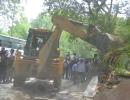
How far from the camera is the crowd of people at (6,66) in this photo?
65.1ft

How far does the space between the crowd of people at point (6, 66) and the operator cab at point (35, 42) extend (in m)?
1.09

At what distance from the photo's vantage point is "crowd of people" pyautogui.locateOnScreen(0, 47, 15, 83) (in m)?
19.8

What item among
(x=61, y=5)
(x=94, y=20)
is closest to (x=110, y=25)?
(x=94, y=20)

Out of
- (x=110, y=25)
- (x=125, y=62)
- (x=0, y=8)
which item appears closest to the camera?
(x=125, y=62)

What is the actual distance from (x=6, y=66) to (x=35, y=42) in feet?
6.44

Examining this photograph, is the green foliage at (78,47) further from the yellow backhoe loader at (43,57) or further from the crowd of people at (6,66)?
the crowd of people at (6,66)

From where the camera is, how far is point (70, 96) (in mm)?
17094

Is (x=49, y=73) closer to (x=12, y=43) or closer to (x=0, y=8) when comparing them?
(x=0, y=8)

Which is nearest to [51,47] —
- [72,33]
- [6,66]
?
[72,33]

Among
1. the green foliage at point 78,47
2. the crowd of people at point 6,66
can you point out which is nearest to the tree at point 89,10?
the green foliage at point 78,47

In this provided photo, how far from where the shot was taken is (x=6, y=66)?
20172mm

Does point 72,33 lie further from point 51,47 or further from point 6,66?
point 6,66

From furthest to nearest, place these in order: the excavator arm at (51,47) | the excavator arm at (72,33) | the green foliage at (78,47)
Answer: the green foliage at (78,47)
the excavator arm at (51,47)
the excavator arm at (72,33)

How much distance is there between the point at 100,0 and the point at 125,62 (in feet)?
73.0
